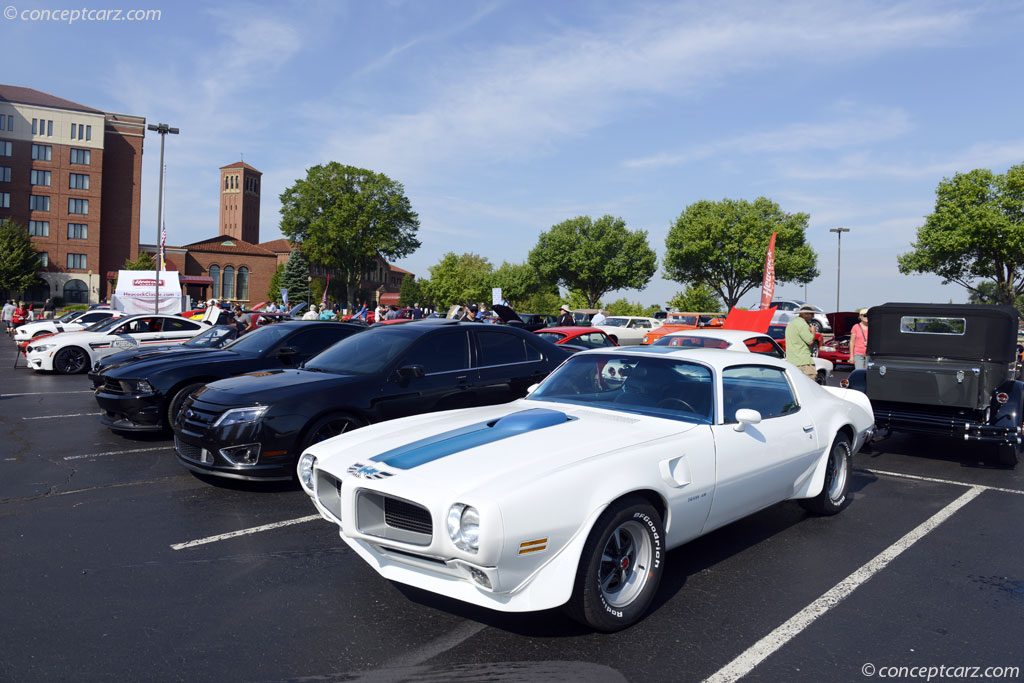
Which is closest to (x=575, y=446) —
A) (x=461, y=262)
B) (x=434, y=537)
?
(x=434, y=537)

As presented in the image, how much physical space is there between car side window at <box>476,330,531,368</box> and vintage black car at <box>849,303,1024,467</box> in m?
4.17

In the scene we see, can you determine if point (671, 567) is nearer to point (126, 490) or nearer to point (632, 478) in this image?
point (632, 478)

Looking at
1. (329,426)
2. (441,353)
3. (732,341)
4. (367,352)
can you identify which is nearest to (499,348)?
(441,353)

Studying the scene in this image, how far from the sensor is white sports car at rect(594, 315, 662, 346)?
3114cm

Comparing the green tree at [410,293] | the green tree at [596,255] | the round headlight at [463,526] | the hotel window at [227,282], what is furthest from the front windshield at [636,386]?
the hotel window at [227,282]

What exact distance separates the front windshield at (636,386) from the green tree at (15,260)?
6678 centimetres

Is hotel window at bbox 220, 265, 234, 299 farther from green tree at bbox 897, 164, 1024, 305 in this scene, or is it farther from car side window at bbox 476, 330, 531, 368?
car side window at bbox 476, 330, 531, 368

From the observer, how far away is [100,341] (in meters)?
16.2

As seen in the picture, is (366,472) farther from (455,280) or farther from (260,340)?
(455,280)

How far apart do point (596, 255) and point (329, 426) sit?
57532 mm

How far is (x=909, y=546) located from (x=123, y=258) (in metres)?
82.4

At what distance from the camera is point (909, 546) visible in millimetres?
4980

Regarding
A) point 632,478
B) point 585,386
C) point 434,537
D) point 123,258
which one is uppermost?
point 123,258

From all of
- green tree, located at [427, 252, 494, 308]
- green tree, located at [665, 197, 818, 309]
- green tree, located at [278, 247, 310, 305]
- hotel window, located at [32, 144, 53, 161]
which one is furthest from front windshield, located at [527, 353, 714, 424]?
green tree, located at [278, 247, 310, 305]
